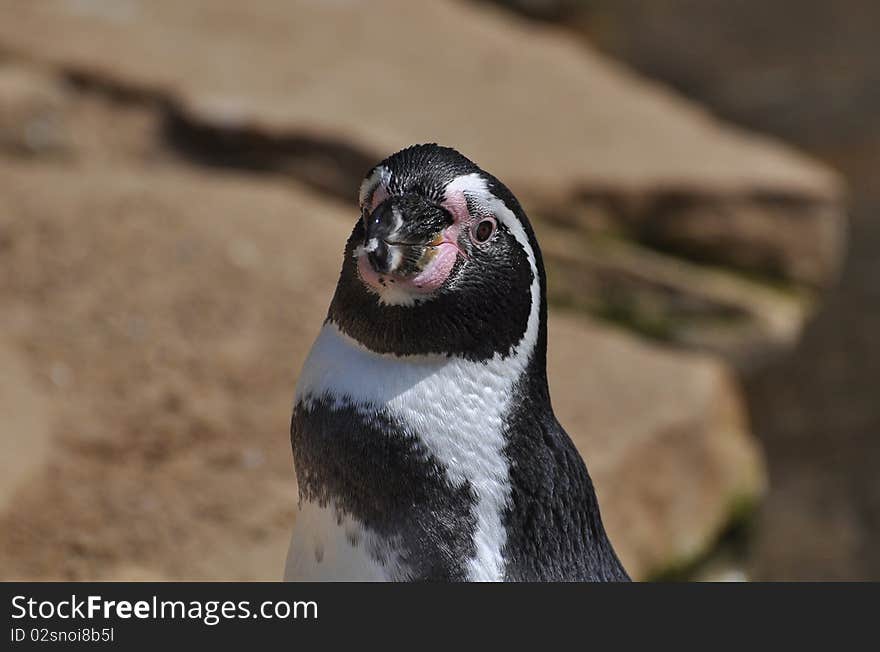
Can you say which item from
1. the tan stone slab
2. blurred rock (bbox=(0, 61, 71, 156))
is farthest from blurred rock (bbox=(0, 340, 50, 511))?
the tan stone slab

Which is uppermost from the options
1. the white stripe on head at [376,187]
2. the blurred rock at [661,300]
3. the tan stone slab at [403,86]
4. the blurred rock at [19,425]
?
the tan stone slab at [403,86]

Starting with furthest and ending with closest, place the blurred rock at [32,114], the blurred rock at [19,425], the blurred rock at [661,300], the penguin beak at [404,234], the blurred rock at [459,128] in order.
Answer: the blurred rock at [661,300], the blurred rock at [459,128], the blurred rock at [32,114], the blurred rock at [19,425], the penguin beak at [404,234]

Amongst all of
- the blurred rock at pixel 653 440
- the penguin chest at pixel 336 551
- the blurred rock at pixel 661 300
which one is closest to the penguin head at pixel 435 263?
the penguin chest at pixel 336 551

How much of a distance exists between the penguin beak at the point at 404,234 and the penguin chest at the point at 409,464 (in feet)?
0.57

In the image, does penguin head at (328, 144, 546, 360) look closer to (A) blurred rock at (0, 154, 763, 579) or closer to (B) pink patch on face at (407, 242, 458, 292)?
(B) pink patch on face at (407, 242, 458, 292)

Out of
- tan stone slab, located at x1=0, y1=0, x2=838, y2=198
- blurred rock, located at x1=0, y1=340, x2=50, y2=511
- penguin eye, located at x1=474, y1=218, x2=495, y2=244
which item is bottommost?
penguin eye, located at x1=474, y1=218, x2=495, y2=244

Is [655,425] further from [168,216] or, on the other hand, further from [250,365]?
[168,216]

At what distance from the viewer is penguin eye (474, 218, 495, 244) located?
7.06 feet

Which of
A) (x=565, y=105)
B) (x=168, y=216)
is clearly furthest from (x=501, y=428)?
(x=565, y=105)

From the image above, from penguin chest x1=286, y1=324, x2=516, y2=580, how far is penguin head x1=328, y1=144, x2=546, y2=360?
0.13 feet

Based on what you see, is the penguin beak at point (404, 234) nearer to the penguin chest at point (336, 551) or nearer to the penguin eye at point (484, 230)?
the penguin eye at point (484, 230)

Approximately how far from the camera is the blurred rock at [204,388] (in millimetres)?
3762

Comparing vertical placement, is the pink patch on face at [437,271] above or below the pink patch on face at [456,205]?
below

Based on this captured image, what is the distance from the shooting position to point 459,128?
6219 millimetres
